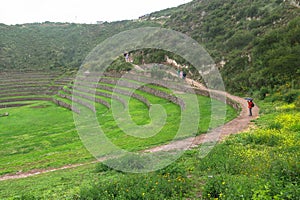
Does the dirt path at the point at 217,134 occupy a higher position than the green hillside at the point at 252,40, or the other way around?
the green hillside at the point at 252,40

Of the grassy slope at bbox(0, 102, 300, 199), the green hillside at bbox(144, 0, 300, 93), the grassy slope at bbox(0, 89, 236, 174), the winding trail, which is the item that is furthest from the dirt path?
the green hillside at bbox(144, 0, 300, 93)

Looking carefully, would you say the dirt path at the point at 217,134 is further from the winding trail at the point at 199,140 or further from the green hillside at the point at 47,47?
the green hillside at the point at 47,47

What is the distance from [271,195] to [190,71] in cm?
2935

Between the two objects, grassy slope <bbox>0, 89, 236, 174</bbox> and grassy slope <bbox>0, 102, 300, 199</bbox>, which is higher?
grassy slope <bbox>0, 102, 300, 199</bbox>

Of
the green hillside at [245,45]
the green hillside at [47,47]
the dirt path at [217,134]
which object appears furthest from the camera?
the green hillside at [47,47]

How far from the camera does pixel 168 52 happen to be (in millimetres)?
42281

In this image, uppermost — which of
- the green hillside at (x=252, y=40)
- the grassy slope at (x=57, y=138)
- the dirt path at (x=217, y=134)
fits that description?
the green hillside at (x=252, y=40)

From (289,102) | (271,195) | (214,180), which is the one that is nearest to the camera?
(271,195)

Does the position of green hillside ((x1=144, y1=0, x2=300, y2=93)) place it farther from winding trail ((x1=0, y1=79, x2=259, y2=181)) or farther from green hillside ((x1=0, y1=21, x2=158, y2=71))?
green hillside ((x1=0, y1=21, x2=158, y2=71))

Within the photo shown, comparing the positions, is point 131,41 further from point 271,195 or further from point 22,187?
point 271,195

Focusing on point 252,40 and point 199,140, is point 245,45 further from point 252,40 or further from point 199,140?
point 199,140

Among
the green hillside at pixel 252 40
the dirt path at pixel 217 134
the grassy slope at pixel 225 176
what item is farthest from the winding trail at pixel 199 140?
the green hillside at pixel 252 40

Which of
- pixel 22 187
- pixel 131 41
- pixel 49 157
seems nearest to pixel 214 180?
pixel 22 187

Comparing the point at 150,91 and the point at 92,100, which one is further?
the point at 92,100
